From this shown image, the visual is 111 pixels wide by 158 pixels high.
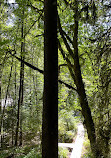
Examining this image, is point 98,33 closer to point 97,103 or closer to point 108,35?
point 108,35

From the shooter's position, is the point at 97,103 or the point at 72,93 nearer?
the point at 97,103

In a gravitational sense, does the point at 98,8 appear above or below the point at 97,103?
above

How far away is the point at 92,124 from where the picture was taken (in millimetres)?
3475

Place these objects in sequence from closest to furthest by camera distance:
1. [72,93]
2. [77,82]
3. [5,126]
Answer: [77,82] → [72,93] → [5,126]

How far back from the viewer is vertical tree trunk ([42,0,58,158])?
57.8 inches

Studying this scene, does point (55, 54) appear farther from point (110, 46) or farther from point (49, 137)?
point (110, 46)

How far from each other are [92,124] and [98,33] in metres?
2.62

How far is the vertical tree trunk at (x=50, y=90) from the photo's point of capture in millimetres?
1468

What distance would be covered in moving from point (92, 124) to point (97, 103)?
791mm

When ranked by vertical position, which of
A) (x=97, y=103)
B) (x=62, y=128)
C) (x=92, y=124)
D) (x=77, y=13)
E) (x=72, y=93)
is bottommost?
(x=62, y=128)

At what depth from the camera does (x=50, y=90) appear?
5.06 ft

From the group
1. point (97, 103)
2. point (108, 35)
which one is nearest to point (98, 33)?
point (108, 35)

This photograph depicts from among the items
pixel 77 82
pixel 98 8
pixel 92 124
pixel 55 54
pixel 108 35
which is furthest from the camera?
pixel 77 82

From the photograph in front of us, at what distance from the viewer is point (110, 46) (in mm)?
2916
